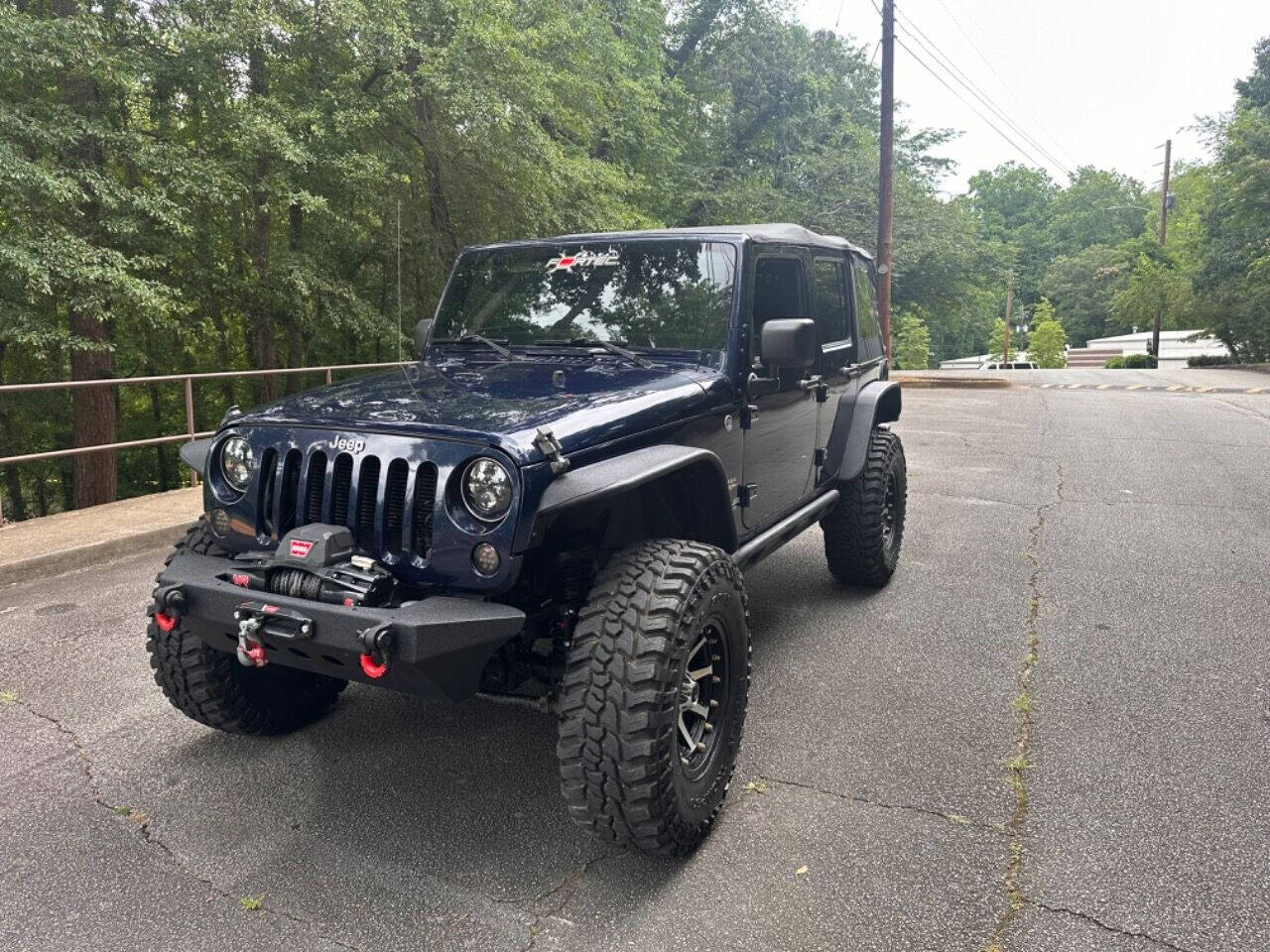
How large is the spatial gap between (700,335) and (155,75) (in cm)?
946

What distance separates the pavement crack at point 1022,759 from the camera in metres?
2.49

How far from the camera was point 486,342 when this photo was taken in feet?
12.9

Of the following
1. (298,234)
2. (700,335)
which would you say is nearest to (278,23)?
(298,234)

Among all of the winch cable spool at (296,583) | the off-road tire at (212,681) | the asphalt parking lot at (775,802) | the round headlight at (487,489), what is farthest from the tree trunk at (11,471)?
the round headlight at (487,489)

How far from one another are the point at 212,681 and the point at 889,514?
3702 millimetres

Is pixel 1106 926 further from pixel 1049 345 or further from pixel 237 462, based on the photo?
pixel 1049 345

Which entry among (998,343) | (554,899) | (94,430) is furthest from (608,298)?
(998,343)

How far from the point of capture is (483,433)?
2.55 meters

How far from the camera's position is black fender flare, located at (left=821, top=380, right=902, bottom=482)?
4.75m

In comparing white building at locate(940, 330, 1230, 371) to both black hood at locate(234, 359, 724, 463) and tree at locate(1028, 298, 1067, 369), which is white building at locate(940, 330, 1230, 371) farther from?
black hood at locate(234, 359, 724, 463)

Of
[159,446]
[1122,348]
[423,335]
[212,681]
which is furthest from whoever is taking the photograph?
[1122,348]

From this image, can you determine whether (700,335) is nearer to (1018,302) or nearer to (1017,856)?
(1017,856)

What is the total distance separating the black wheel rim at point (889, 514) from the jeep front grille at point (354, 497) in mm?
3100

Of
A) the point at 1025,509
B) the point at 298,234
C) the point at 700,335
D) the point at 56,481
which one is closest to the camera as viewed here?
the point at 700,335
